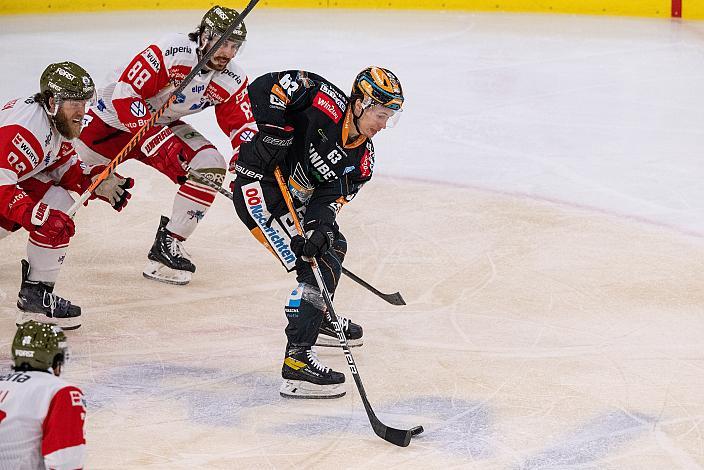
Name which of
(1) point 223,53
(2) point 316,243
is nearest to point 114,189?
(1) point 223,53

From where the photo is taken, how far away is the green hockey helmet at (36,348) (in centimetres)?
254

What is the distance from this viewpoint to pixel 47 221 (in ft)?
14.5

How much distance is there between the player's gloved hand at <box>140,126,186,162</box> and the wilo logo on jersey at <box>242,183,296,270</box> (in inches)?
41.0

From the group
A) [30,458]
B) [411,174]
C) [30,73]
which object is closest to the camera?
[30,458]

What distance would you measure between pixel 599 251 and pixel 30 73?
17.1 feet

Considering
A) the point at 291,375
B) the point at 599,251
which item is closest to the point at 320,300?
the point at 291,375

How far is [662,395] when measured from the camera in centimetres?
414

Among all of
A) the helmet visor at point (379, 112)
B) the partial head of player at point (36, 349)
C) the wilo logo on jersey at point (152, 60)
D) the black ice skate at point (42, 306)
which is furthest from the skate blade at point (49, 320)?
the partial head of player at point (36, 349)

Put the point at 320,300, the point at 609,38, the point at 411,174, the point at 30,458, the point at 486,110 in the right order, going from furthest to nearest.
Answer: the point at 609,38
the point at 486,110
the point at 411,174
the point at 320,300
the point at 30,458

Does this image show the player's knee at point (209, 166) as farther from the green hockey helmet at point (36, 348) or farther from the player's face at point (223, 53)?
the green hockey helmet at point (36, 348)

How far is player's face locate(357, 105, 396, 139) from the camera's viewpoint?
414 centimetres

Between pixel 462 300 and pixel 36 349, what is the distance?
2.82m

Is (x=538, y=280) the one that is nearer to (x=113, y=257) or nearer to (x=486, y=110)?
(x=113, y=257)

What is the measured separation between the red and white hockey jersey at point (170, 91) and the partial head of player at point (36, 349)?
264 centimetres
